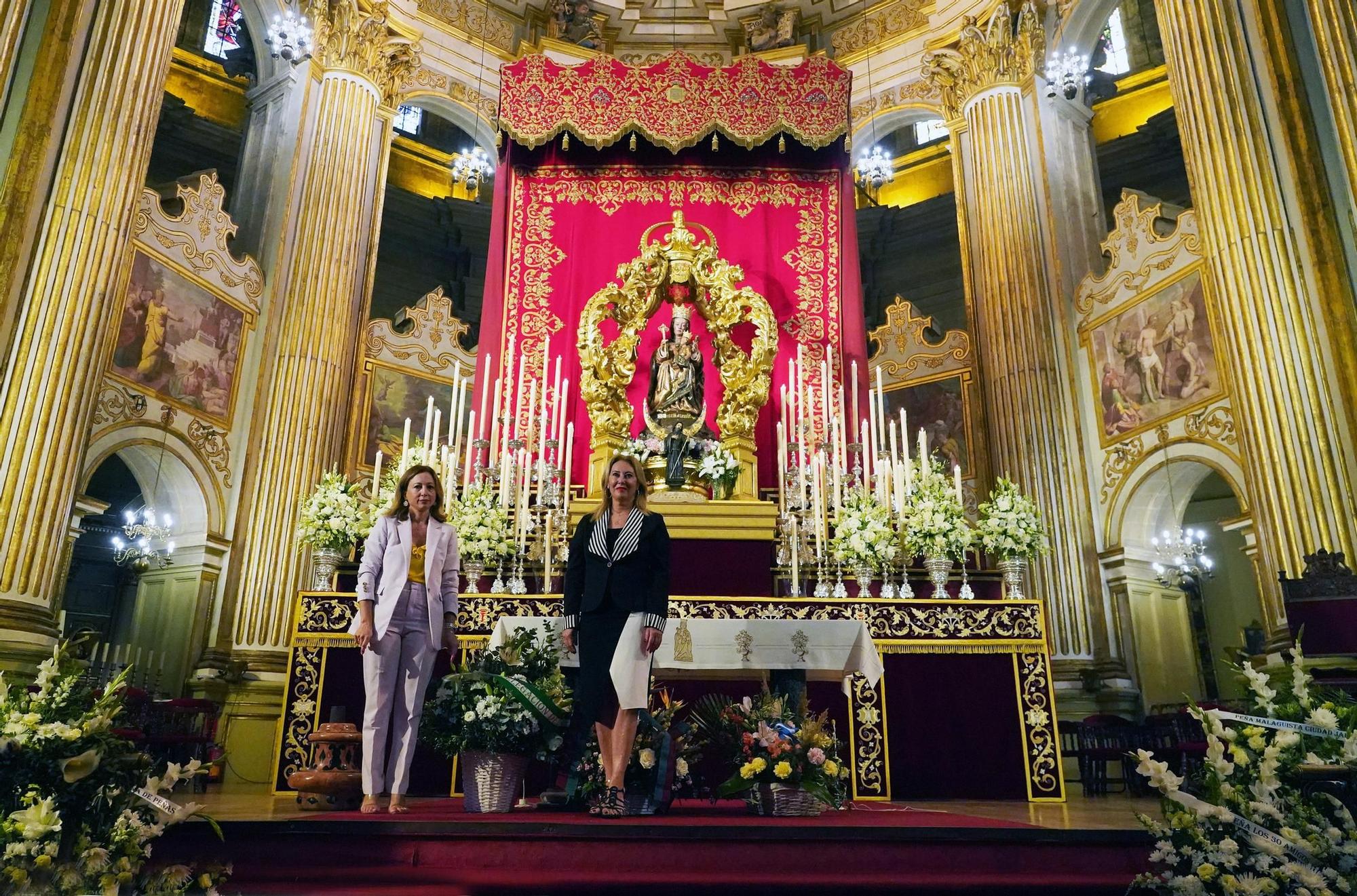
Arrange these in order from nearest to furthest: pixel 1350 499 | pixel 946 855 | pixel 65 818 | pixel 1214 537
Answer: pixel 65 818, pixel 946 855, pixel 1350 499, pixel 1214 537

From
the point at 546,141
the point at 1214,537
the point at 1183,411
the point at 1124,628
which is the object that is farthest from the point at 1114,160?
the point at 546,141

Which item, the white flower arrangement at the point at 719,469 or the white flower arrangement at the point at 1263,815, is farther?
the white flower arrangement at the point at 719,469

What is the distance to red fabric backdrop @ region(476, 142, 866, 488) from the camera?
9852 millimetres

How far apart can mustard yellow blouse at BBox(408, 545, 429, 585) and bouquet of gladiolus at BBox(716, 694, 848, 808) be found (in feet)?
5.54

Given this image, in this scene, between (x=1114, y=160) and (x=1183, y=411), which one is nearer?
(x=1183, y=411)

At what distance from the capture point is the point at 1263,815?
274 centimetres

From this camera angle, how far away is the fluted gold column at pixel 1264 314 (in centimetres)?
706

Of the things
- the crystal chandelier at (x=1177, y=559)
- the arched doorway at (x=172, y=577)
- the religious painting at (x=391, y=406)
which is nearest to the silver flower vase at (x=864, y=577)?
the crystal chandelier at (x=1177, y=559)

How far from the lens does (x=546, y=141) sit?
1009cm

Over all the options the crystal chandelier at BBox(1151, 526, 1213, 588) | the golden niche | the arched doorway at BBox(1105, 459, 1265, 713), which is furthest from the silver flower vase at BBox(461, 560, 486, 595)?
A: the crystal chandelier at BBox(1151, 526, 1213, 588)

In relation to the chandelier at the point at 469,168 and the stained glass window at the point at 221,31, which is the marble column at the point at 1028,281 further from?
the stained glass window at the point at 221,31

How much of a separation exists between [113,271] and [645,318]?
454cm

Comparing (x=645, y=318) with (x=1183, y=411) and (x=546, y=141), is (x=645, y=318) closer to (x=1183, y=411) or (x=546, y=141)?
(x=546, y=141)

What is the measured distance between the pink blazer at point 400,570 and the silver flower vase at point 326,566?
7.05 feet
